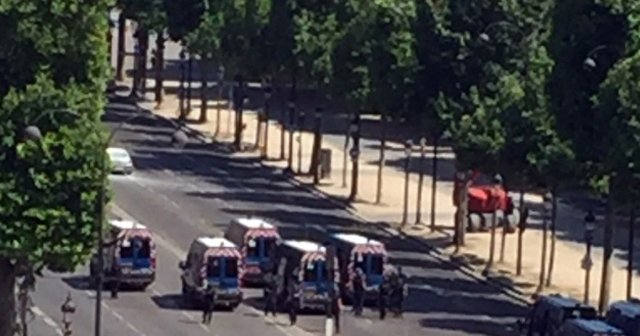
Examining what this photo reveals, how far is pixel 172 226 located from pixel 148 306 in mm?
17708

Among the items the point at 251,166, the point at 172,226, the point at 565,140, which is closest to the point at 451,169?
the point at 251,166

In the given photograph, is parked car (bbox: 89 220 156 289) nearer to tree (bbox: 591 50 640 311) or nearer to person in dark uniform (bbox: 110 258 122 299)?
person in dark uniform (bbox: 110 258 122 299)

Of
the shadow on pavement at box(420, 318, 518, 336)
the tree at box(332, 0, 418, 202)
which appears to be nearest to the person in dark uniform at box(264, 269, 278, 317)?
the shadow on pavement at box(420, 318, 518, 336)

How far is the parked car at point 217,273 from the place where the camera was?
9544 cm

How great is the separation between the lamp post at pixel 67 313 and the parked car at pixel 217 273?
17.0 feet

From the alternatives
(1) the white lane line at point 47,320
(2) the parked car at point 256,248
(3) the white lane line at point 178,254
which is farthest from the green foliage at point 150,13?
(1) the white lane line at point 47,320

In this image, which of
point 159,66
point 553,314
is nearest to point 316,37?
point 159,66

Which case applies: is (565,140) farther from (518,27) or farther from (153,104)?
(153,104)

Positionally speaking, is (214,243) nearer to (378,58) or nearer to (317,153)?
(378,58)

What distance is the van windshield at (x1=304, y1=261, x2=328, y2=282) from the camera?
9562 centimetres

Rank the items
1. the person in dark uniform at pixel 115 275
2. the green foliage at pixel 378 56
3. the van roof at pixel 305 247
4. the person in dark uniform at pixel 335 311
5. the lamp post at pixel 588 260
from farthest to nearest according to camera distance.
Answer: the green foliage at pixel 378 56
the person in dark uniform at pixel 115 275
the lamp post at pixel 588 260
the van roof at pixel 305 247
the person in dark uniform at pixel 335 311

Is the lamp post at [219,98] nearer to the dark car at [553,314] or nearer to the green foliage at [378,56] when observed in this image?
the green foliage at [378,56]

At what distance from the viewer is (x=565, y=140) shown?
98.2 metres

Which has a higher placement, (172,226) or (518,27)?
(518,27)
